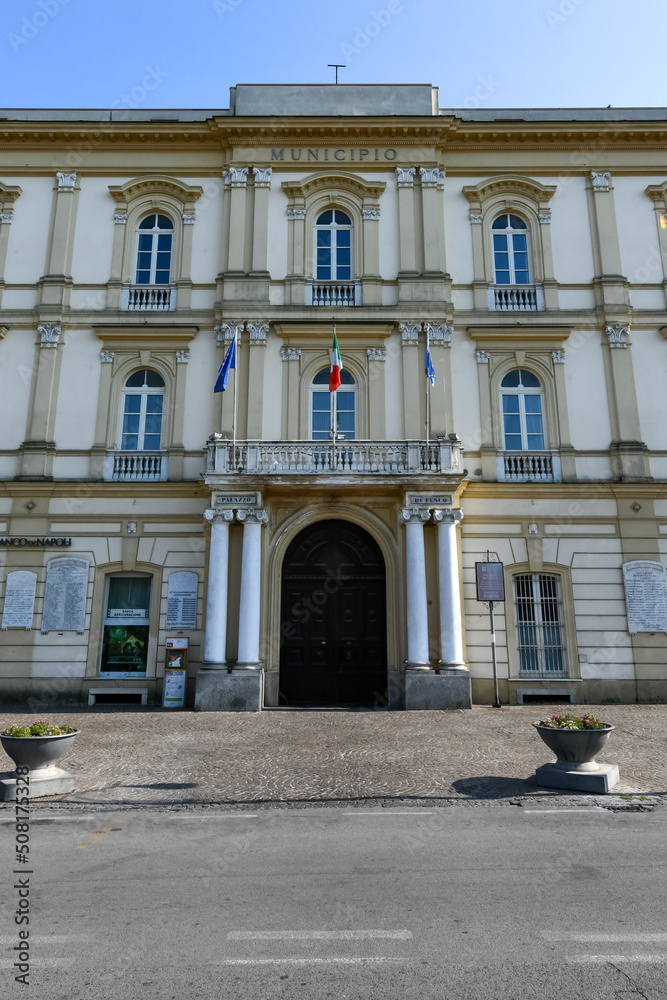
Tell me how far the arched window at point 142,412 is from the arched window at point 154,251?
301cm

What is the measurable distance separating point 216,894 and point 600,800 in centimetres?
527

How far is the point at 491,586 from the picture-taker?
1739 centimetres

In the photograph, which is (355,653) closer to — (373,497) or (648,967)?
(373,497)

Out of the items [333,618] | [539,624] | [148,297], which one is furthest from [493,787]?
[148,297]

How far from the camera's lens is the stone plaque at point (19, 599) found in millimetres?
17688

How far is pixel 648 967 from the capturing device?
4.31 meters

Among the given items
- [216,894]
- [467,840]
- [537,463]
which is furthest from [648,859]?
[537,463]

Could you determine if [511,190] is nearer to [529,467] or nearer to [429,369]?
[429,369]

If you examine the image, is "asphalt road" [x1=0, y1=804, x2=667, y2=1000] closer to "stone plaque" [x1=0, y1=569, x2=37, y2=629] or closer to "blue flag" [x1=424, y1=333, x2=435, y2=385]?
"stone plaque" [x1=0, y1=569, x2=37, y2=629]

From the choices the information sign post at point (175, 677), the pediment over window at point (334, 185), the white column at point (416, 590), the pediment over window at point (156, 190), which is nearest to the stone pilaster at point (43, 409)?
the pediment over window at point (156, 190)

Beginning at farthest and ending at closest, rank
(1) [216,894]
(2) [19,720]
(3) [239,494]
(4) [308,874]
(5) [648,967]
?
(3) [239,494], (2) [19,720], (4) [308,874], (1) [216,894], (5) [648,967]

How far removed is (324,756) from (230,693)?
5453mm

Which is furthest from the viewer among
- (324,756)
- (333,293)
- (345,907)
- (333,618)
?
(333,293)

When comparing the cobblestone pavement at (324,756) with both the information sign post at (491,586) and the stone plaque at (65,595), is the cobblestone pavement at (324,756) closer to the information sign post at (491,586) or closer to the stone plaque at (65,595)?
the information sign post at (491,586)
